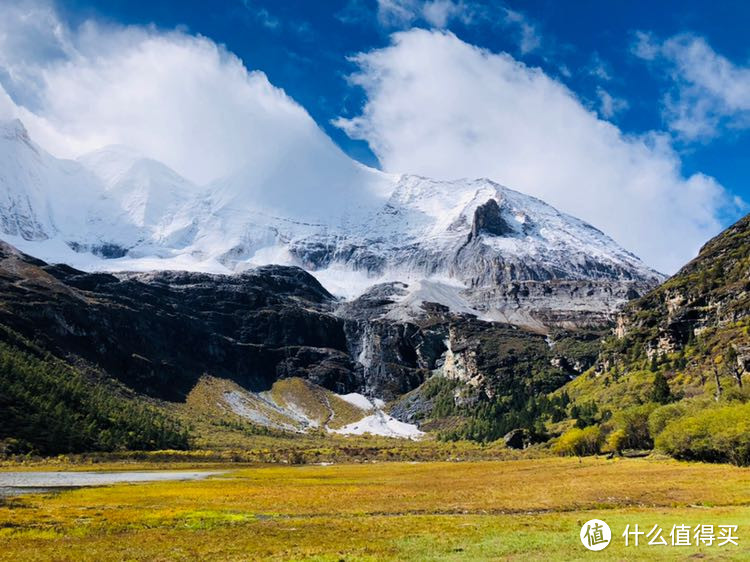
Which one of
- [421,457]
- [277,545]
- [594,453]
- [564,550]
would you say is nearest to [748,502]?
[564,550]

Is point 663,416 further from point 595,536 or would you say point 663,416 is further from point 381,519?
point 595,536

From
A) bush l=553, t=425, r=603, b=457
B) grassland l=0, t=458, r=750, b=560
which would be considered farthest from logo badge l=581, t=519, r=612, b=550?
bush l=553, t=425, r=603, b=457

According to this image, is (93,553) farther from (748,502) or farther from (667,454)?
(667,454)

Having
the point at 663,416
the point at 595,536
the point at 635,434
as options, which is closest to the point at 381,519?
the point at 595,536

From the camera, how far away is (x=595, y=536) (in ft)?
117

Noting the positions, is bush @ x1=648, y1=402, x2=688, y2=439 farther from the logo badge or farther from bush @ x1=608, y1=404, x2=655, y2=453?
the logo badge

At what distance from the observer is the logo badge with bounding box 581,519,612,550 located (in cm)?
3388

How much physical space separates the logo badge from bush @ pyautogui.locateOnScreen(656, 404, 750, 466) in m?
50.4

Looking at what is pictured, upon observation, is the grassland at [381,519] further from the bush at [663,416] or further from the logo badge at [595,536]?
the bush at [663,416]

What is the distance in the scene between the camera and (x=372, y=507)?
6028cm

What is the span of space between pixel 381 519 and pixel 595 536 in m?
20.5

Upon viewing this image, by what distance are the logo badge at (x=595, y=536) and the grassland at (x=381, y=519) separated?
74 centimetres

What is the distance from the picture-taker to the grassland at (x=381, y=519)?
35844 millimetres

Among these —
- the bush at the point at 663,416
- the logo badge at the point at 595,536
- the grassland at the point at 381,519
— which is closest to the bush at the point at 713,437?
the grassland at the point at 381,519
